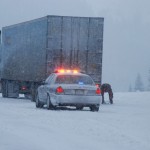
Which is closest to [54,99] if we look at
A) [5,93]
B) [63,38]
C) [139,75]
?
[63,38]

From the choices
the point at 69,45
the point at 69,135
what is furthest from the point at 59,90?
the point at 69,45

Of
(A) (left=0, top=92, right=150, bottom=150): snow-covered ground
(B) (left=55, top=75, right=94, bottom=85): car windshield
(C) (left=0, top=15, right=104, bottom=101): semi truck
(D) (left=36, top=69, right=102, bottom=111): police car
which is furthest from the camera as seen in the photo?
(C) (left=0, top=15, right=104, bottom=101): semi truck

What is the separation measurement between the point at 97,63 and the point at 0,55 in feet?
34.4

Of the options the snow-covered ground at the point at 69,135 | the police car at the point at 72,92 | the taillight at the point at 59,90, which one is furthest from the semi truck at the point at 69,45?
the snow-covered ground at the point at 69,135

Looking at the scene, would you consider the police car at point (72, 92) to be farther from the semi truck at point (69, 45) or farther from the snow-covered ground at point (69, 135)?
the semi truck at point (69, 45)

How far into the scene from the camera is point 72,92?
20.3 metres

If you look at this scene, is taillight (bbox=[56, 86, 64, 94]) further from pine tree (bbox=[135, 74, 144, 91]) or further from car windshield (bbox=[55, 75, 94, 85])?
pine tree (bbox=[135, 74, 144, 91])

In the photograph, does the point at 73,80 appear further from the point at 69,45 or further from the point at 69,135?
the point at 69,135

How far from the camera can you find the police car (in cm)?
2027

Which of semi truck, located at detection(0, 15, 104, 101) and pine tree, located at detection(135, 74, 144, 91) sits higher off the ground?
semi truck, located at detection(0, 15, 104, 101)

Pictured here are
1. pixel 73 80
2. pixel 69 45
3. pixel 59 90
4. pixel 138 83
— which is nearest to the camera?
pixel 59 90

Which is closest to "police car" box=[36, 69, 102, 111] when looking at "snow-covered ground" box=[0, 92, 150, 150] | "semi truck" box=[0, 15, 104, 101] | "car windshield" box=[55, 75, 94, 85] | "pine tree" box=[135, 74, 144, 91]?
"car windshield" box=[55, 75, 94, 85]

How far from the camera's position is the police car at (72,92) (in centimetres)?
2027

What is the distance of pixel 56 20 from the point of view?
28.9 meters
